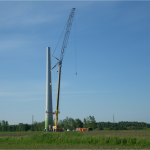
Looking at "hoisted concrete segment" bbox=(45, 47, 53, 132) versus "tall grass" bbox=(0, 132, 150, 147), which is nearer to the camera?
"tall grass" bbox=(0, 132, 150, 147)

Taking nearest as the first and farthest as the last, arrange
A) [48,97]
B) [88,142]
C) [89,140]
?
[88,142] → [89,140] → [48,97]

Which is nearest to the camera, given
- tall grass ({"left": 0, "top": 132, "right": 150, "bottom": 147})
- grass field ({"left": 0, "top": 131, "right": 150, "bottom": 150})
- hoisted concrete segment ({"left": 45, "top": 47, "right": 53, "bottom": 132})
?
grass field ({"left": 0, "top": 131, "right": 150, "bottom": 150})

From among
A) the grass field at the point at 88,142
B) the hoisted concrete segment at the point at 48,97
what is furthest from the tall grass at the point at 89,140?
the hoisted concrete segment at the point at 48,97

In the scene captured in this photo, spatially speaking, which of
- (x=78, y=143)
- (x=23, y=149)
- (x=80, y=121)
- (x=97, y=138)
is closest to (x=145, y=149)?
(x=97, y=138)

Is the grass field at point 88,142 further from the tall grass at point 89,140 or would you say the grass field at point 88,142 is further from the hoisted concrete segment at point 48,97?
the hoisted concrete segment at point 48,97

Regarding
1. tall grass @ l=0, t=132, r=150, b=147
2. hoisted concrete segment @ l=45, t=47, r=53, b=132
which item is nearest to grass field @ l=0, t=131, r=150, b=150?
tall grass @ l=0, t=132, r=150, b=147

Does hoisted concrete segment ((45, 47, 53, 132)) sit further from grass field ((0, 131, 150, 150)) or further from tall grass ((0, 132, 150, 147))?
grass field ((0, 131, 150, 150))

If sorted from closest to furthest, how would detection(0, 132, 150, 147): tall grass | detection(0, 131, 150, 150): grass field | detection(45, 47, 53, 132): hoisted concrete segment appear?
detection(0, 131, 150, 150): grass field
detection(0, 132, 150, 147): tall grass
detection(45, 47, 53, 132): hoisted concrete segment

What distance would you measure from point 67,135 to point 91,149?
11.6 meters

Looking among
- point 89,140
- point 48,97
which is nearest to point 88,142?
point 89,140

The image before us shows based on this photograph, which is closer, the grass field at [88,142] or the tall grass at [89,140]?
the grass field at [88,142]

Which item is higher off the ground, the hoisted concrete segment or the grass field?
the hoisted concrete segment

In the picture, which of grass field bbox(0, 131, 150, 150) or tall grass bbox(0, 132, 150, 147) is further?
tall grass bbox(0, 132, 150, 147)

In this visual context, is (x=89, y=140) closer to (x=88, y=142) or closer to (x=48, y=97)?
(x=88, y=142)
